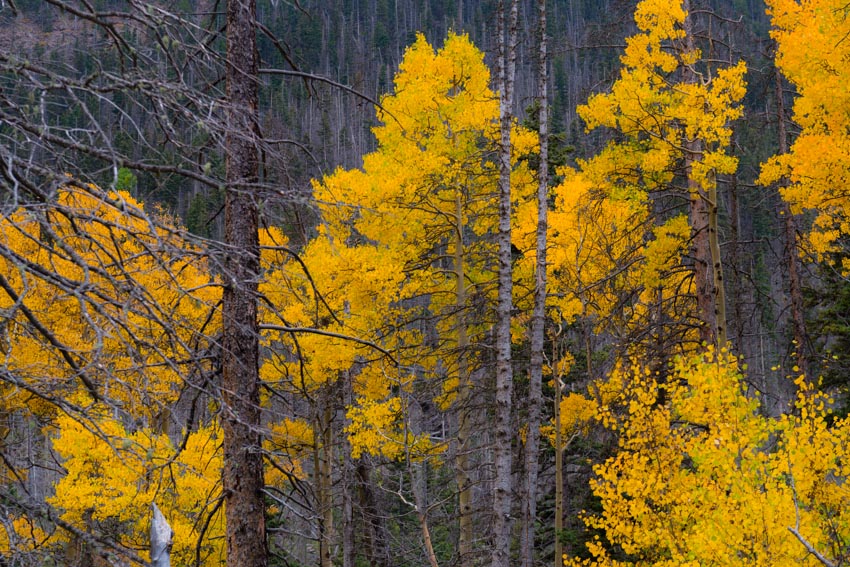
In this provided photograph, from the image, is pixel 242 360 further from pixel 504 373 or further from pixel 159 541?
pixel 504 373

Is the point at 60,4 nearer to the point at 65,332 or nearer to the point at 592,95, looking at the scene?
the point at 592,95

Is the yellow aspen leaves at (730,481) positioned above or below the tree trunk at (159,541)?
above

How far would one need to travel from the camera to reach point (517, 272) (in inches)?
543

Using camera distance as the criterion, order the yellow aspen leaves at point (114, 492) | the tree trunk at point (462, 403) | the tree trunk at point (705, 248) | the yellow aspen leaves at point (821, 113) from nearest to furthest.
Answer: the yellow aspen leaves at point (821, 113), the tree trunk at point (705, 248), the tree trunk at point (462, 403), the yellow aspen leaves at point (114, 492)

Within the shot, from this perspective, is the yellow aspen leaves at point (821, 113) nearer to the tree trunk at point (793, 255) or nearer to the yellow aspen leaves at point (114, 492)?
the tree trunk at point (793, 255)

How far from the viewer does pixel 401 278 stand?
12.5 m

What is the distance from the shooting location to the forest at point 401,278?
8.63 feet

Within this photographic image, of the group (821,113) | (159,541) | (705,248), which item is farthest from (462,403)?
(159,541)

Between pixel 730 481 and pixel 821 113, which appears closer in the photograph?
pixel 730 481

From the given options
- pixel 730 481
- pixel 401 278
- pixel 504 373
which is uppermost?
pixel 401 278

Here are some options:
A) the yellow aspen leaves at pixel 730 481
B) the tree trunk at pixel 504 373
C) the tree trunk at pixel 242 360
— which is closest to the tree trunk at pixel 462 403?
the tree trunk at pixel 504 373

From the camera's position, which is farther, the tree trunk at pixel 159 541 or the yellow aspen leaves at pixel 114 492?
the yellow aspen leaves at pixel 114 492

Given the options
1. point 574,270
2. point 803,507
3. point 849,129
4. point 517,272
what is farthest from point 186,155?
point 574,270

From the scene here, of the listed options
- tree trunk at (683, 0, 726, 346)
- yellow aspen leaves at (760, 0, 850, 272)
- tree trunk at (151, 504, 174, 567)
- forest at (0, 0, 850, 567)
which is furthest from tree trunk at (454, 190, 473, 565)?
tree trunk at (151, 504, 174, 567)
